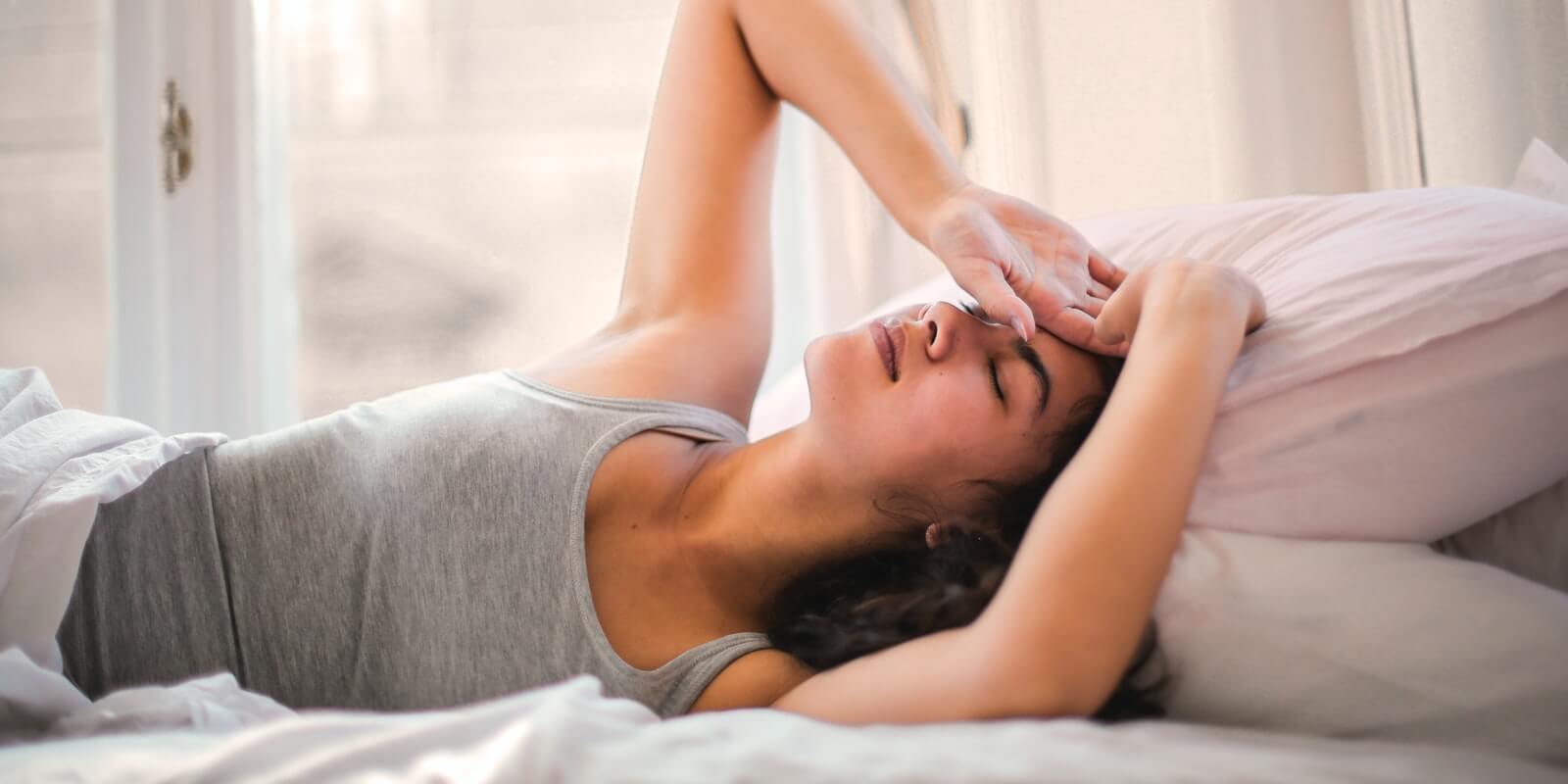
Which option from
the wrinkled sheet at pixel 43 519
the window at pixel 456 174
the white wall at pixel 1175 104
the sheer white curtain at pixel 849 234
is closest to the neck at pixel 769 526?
the wrinkled sheet at pixel 43 519

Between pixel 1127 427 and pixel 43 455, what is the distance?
93 centimetres

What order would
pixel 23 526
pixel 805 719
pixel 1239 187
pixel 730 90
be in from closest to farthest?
pixel 805 719 < pixel 23 526 < pixel 730 90 < pixel 1239 187

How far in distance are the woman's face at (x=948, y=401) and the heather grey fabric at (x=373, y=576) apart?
0.21 m

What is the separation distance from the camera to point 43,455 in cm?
94

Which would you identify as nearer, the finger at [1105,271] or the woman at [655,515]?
the woman at [655,515]

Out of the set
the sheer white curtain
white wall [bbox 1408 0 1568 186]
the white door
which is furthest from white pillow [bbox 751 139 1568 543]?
the white door

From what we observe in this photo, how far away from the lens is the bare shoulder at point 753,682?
903 mm

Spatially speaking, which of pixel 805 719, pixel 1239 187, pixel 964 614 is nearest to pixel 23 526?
pixel 805 719

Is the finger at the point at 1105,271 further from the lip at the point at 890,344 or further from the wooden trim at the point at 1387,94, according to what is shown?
the wooden trim at the point at 1387,94

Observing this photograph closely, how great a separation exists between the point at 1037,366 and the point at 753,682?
0.38 m

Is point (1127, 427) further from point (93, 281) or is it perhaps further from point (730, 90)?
point (93, 281)

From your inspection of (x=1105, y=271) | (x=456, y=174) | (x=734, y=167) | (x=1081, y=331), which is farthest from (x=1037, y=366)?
Result: (x=456, y=174)

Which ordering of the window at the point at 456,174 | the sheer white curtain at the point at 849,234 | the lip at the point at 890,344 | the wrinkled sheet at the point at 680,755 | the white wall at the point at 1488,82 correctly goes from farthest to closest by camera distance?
the window at the point at 456,174 → the sheer white curtain at the point at 849,234 → the white wall at the point at 1488,82 → the lip at the point at 890,344 → the wrinkled sheet at the point at 680,755

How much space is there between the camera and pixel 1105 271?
1089 millimetres
